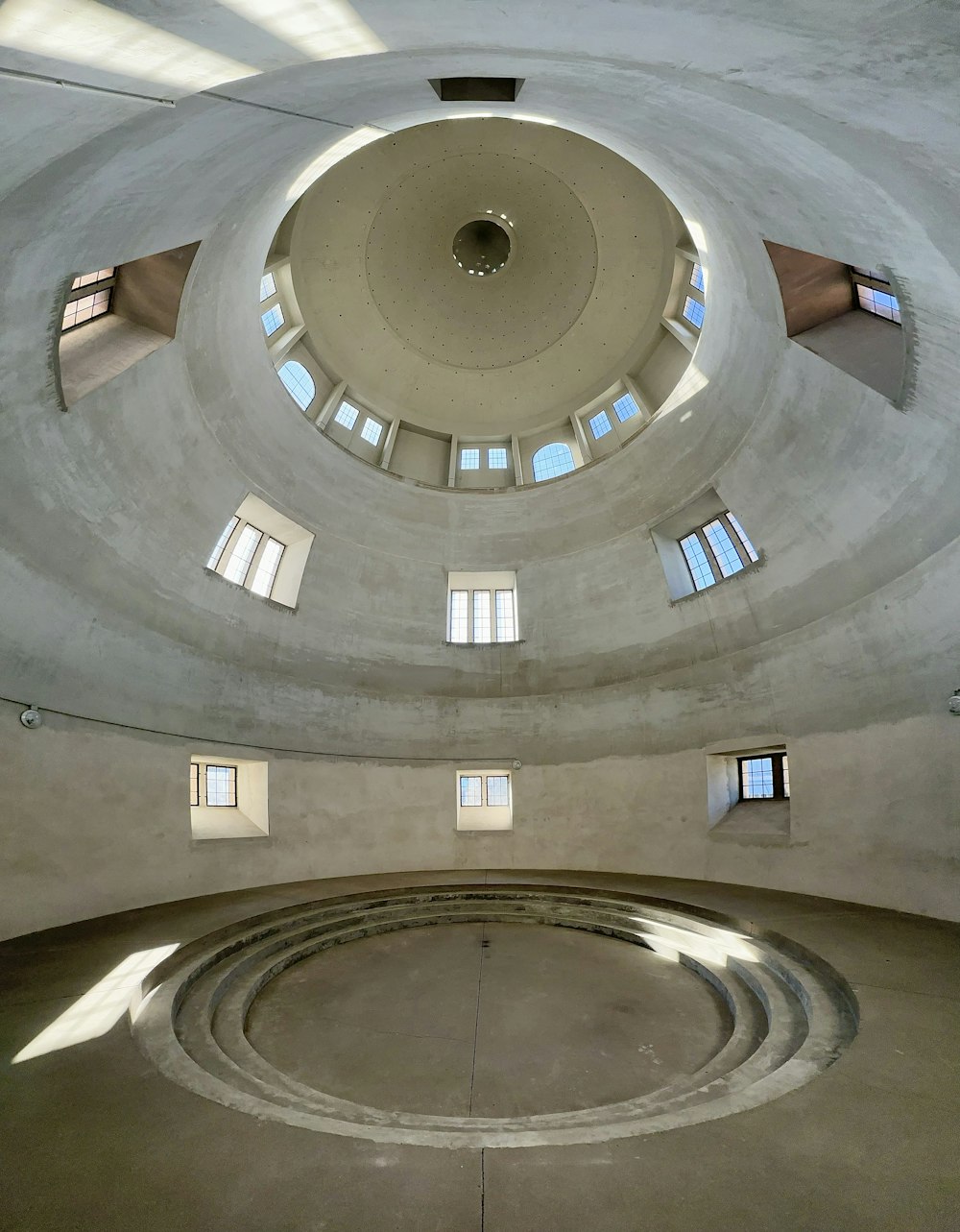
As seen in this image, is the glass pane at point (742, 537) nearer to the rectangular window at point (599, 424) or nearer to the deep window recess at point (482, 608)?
the rectangular window at point (599, 424)

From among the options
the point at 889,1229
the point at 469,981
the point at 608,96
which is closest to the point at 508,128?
the point at 608,96

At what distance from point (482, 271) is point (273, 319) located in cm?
528

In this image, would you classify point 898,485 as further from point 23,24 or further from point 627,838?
point 23,24

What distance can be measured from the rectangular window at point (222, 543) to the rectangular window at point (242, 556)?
0.78ft

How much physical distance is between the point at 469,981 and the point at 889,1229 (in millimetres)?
5276

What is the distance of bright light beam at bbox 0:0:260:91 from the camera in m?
3.01

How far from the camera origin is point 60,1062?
4137 millimetres

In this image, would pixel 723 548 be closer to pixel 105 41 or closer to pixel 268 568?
pixel 268 568

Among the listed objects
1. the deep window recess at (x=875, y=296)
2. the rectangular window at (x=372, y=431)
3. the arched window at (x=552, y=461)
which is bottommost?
the deep window recess at (x=875, y=296)

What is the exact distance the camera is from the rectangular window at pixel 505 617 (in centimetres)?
1521

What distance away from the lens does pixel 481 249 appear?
15.0 meters

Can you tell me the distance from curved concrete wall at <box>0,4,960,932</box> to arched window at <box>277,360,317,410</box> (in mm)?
1430

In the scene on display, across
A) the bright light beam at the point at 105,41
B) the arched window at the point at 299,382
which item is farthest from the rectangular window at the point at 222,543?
the bright light beam at the point at 105,41

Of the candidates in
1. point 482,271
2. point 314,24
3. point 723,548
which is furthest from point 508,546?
point 314,24
